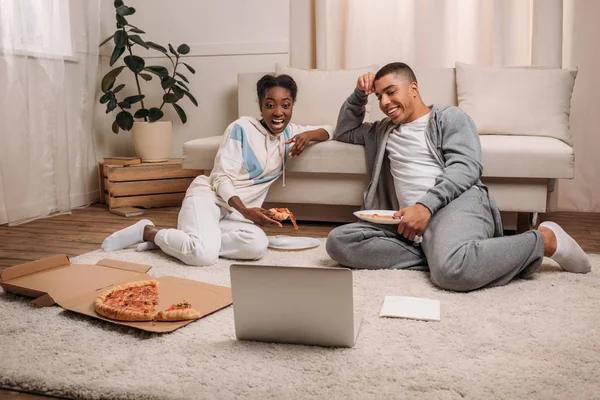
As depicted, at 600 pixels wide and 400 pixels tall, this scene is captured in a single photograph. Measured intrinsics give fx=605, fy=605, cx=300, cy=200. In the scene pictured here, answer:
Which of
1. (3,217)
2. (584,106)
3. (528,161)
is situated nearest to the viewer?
(528,161)

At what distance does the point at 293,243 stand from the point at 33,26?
200 cm

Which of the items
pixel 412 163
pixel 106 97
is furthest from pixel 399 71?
pixel 106 97

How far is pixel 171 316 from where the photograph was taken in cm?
163

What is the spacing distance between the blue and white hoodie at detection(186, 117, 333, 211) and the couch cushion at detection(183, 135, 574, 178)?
29cm

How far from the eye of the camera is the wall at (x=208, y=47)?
4.02m

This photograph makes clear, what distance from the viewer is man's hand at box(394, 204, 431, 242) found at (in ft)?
6.49

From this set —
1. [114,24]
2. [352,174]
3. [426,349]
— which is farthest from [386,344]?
[114,24]

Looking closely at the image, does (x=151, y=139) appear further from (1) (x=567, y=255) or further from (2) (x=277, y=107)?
(1) (x=567, y=255)

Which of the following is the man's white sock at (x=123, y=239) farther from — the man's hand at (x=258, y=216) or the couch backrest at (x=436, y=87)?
the couch backrest at (x=436, y=87)

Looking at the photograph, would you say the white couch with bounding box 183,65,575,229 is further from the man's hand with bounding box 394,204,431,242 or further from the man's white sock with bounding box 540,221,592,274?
the man's hand with bounding box 394,204,431,242

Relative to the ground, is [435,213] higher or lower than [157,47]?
lower

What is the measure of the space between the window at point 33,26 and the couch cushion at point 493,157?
3.50ft

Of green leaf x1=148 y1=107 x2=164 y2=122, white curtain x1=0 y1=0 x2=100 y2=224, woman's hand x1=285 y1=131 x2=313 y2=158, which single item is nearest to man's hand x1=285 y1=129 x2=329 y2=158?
woman's hand x1=285 y1=131 x2=313 y2=158

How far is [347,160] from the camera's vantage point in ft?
9.46
